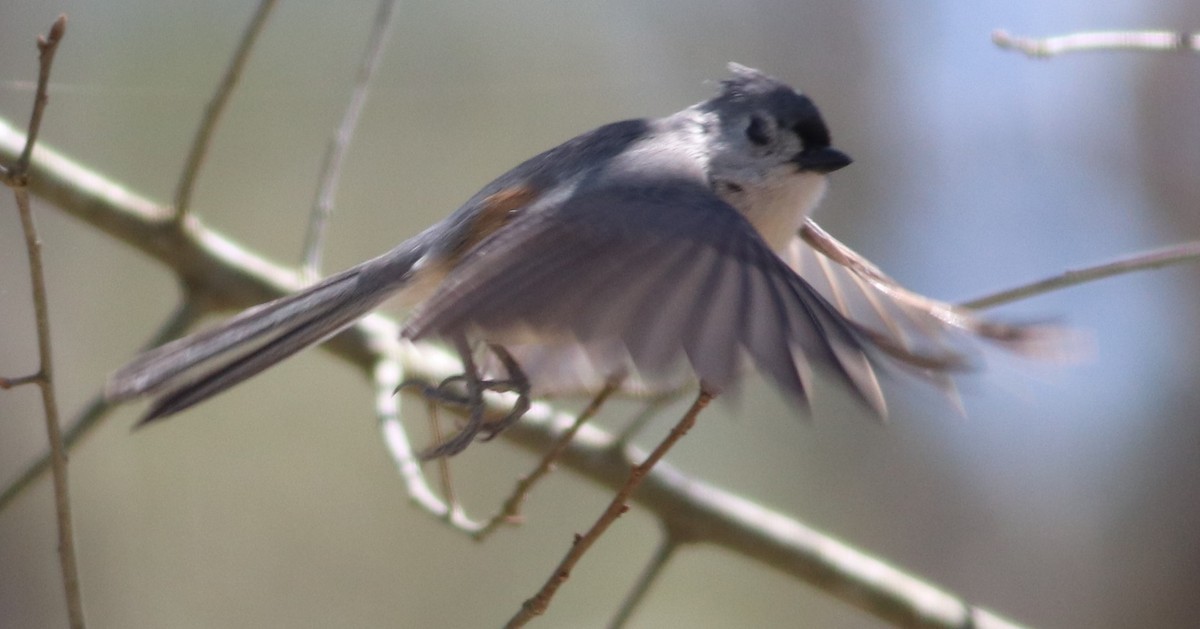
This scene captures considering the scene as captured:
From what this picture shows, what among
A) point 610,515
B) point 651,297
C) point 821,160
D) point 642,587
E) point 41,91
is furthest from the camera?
point 642,587

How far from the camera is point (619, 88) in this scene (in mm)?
5504

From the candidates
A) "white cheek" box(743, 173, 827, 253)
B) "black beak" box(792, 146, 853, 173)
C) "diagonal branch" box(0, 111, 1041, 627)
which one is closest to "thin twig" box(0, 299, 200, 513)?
"diagonal branch" box(0, 111, 1041, 627)

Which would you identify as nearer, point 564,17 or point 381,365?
point 381,365

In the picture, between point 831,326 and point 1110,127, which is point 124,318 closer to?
point 831,326

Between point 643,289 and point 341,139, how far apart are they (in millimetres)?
1078

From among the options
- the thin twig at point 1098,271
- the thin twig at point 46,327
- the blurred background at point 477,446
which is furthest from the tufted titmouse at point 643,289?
the blurred background at point 477,446

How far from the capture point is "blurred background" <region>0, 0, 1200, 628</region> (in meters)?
4.29

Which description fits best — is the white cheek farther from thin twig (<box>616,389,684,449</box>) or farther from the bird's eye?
thin twig (<box>616,389,684,449</box>)

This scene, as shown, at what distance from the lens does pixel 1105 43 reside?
6.68ft

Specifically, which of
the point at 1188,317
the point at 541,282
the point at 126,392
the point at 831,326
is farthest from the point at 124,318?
the point at 1188,317

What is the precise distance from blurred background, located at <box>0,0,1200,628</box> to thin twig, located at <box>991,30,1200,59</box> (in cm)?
196

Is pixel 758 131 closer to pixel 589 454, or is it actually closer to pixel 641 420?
pixel 641 420

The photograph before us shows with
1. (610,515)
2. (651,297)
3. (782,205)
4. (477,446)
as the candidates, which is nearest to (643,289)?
(651,297)

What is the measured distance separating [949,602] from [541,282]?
4.23ft
